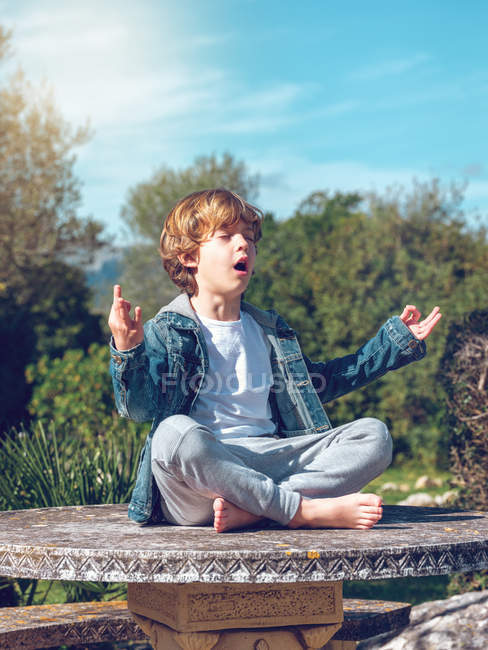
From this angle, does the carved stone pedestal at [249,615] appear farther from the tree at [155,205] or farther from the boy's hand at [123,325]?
the tree at [155,205]

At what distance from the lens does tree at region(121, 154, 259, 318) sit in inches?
866

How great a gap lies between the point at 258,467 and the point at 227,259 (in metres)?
0.78

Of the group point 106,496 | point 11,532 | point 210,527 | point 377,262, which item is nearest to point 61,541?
point 11,532

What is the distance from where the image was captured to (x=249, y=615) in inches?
92.1

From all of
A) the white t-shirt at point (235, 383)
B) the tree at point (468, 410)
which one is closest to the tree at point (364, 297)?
the tree at point (468, 410)

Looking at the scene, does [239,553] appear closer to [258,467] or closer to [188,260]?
[258,467]

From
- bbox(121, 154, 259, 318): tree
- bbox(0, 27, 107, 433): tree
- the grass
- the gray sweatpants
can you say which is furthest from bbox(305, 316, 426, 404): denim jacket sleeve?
bbox(121, 154, 259, 318): tree

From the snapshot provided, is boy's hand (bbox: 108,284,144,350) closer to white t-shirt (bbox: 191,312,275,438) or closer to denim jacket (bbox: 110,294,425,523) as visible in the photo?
denim jacket (bbox: 110,294,425,523)

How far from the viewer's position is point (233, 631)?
2363 mm

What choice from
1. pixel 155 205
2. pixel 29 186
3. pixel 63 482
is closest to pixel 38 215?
pixel 29 186

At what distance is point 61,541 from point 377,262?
930cm

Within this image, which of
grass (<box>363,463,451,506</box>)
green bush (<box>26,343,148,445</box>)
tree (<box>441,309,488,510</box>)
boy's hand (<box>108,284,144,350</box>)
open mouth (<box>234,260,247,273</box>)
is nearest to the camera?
boy's hand (<box>108,284,144,350</box>)

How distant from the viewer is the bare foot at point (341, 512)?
2.39m

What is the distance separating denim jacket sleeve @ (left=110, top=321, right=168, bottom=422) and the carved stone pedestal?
1.86 ft
